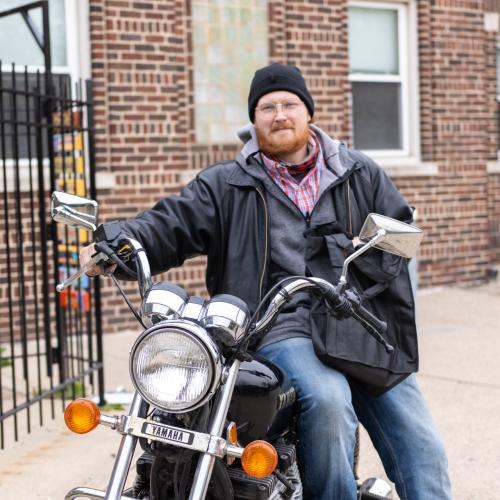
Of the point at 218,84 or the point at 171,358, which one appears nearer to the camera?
the point at 171,358

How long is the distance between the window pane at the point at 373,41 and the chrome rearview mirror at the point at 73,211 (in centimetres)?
737

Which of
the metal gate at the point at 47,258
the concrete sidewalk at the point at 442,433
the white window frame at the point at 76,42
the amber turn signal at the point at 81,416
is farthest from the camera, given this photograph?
the white window frame at the point at 76,42

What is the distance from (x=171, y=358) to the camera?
2.20 meters

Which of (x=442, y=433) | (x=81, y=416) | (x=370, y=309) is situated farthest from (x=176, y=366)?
(x=442, y=433)

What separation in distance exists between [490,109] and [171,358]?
9.39 metres

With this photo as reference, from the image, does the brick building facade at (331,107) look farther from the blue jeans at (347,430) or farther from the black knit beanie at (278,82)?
the blue jeans at (347,430)

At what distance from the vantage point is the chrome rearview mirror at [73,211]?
274 centimetres

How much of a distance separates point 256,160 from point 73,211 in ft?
2.70

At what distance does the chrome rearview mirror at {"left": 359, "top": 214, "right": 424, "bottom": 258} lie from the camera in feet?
8.34

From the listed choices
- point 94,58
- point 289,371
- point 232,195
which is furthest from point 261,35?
point 289,371

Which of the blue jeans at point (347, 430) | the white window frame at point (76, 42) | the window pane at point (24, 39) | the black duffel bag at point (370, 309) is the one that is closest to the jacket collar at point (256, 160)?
the black duffel bag at point (370, 309)

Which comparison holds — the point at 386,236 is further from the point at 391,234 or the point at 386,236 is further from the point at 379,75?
the point at 379,75

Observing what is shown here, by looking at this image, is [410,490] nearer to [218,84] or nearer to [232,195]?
[232,195]

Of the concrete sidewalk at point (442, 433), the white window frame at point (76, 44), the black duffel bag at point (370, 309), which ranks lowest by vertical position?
the concrete sidewalk at point (442, 433)
